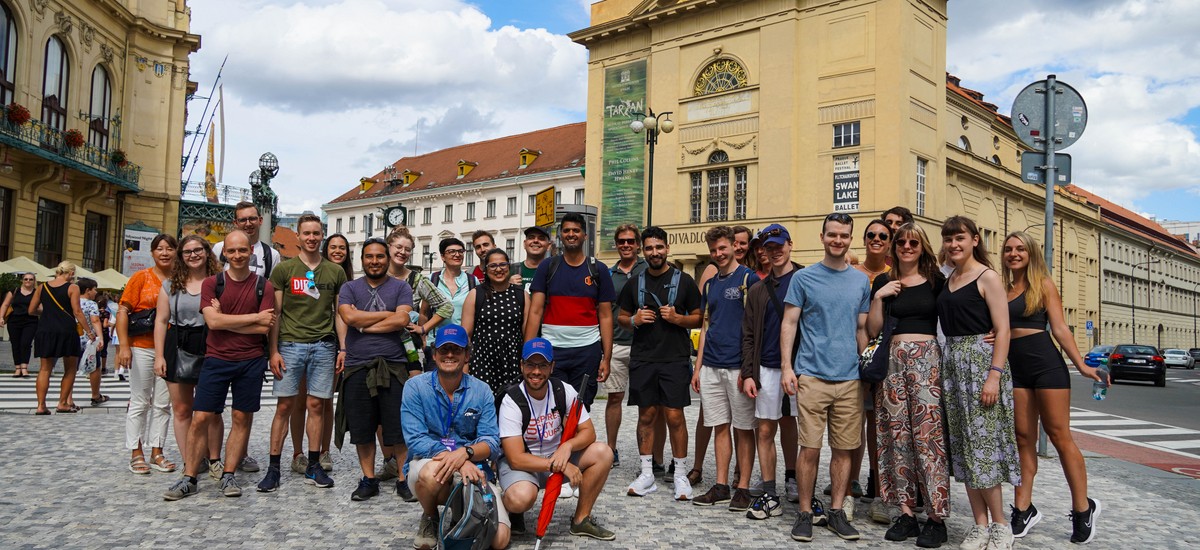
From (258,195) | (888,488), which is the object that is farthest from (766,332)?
(258,195)

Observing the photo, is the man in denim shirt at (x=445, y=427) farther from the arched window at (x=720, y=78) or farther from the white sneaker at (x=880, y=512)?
the arched window at (x=720, y=78)

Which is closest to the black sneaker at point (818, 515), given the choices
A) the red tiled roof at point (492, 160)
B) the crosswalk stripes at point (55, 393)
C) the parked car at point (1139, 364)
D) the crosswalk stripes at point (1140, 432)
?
the crosswalk stripes at point (1140, 432)

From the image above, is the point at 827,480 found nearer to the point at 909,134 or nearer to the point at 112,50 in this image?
the point at 909,134

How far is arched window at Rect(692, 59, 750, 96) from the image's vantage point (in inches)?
1494

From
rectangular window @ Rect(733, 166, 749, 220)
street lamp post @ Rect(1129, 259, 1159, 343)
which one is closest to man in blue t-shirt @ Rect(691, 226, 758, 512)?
rectangular window @ Rect(733, 166, 749, 220)

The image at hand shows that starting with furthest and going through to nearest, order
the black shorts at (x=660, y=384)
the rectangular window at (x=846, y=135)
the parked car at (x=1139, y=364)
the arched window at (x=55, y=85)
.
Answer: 1. the rectangular window at (x=846, y=135)
2. the arched window at (x=55, y=85)
3. the parked car at (x=1139, y=364)
4. the black shorts at (x=660, y=384)

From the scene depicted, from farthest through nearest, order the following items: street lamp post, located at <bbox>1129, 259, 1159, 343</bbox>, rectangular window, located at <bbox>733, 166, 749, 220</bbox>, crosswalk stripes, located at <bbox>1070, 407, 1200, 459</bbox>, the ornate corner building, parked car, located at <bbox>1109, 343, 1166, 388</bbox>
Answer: street lamp post, located at <bbox>1129, 259, 1159, 343</bbox>
rectangular window, located at <bbox>733, 166, 749, 220</bbox>
parked car, located at <bbox>1109, 343, 1166, 388</bbox>
the ornate corner building
crosswalk stripes, located at <bbox>1070, 407, 1200, 459</bbox>

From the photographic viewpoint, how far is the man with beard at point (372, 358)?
6418 millimetres

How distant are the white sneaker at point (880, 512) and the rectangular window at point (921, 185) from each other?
3178 cm

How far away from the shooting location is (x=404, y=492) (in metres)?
6.34

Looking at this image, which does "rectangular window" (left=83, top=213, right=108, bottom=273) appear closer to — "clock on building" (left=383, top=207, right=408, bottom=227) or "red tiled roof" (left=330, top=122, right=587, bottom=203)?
"clock on building" (left=383, top=207, right=408, bottom=227)

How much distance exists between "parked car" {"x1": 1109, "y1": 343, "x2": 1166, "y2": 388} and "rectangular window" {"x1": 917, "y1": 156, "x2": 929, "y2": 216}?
9.66 meters

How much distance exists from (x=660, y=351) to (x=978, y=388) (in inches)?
100

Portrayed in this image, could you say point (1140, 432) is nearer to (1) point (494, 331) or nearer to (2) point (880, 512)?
(2) point (880, 512)
